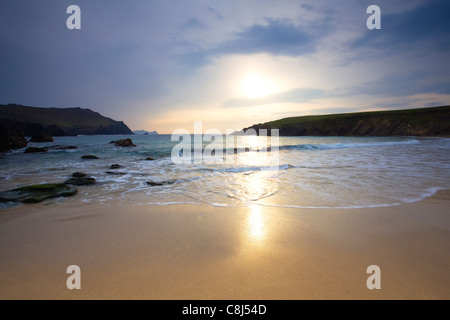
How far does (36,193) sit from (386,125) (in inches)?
3285

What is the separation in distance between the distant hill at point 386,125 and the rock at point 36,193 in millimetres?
77070

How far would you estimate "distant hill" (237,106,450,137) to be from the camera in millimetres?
56094

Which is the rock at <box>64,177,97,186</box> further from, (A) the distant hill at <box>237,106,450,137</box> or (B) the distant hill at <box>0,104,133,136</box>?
(B) the distant hill at <box>0,104,133,136</box>

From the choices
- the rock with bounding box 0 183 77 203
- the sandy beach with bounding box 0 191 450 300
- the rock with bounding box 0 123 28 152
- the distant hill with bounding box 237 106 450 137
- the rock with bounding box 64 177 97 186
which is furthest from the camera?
the distant hill with bounding box 237 106 450 137

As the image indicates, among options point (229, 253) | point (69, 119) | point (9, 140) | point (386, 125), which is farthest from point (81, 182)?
point (69, 119)

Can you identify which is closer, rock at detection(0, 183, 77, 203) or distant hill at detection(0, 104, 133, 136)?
rock at detection(0, 183, 77, 203)

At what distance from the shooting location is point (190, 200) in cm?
558

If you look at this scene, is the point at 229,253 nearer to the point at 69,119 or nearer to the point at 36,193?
the point at 36,193

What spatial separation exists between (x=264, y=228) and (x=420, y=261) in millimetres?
2056

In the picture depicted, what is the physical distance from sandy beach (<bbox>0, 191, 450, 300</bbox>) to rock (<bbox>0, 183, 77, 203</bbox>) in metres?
1.34

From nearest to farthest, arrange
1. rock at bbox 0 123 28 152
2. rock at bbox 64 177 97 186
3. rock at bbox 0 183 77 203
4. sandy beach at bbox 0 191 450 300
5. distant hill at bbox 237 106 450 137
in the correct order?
sandy beach at bbox 0 191 450 300, rock at bbox 0 183 77 203, rock at bbox 64 177 97 186, rock at bbox 0 123 28 152, distant hill at bbox 237 106 450 137

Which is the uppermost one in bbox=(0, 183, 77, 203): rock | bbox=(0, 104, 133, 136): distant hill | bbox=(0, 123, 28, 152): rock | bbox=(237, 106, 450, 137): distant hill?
bbox=(0, 104, 133, 136): distant hill

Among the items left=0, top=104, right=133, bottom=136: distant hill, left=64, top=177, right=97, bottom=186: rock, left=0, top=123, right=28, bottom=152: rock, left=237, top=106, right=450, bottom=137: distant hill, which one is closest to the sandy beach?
left=64, top=177, right=97, bottom=186: rock

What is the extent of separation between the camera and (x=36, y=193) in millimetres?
6008
